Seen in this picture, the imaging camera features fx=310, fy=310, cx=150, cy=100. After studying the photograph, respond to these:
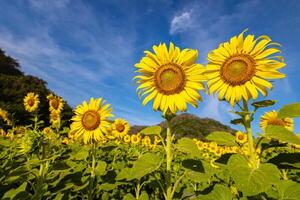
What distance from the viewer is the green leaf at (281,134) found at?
2.71 m

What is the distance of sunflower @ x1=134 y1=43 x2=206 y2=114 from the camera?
3.63m

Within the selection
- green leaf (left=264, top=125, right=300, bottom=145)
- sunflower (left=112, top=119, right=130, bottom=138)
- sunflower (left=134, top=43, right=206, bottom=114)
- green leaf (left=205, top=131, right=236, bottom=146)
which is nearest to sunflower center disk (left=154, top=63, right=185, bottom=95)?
sunflower (left=134, top=43, right=206, bottom=114)

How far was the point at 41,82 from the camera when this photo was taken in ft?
102

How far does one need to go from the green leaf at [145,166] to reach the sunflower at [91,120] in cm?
195

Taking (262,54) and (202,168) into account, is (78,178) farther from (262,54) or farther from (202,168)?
(262,54)

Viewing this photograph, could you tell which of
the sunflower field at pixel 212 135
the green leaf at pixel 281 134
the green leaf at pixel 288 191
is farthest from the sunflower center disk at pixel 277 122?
the green leaf at pixel 281 134

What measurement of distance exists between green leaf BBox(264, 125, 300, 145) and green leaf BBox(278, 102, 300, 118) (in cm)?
15

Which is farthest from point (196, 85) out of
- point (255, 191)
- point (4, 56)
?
point (4, 56)

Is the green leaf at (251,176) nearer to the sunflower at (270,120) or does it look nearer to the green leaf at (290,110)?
the green leaf at (290,110)

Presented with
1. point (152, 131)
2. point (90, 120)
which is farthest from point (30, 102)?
point (152, 131)

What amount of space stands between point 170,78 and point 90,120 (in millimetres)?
2127

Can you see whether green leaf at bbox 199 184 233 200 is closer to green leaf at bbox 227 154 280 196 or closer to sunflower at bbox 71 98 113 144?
green leaf at bbox 227 154 280 196

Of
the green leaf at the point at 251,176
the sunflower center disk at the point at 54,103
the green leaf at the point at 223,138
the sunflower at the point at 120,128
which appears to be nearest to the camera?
the green leaf at the point at 251,176

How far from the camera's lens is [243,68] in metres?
3.32
